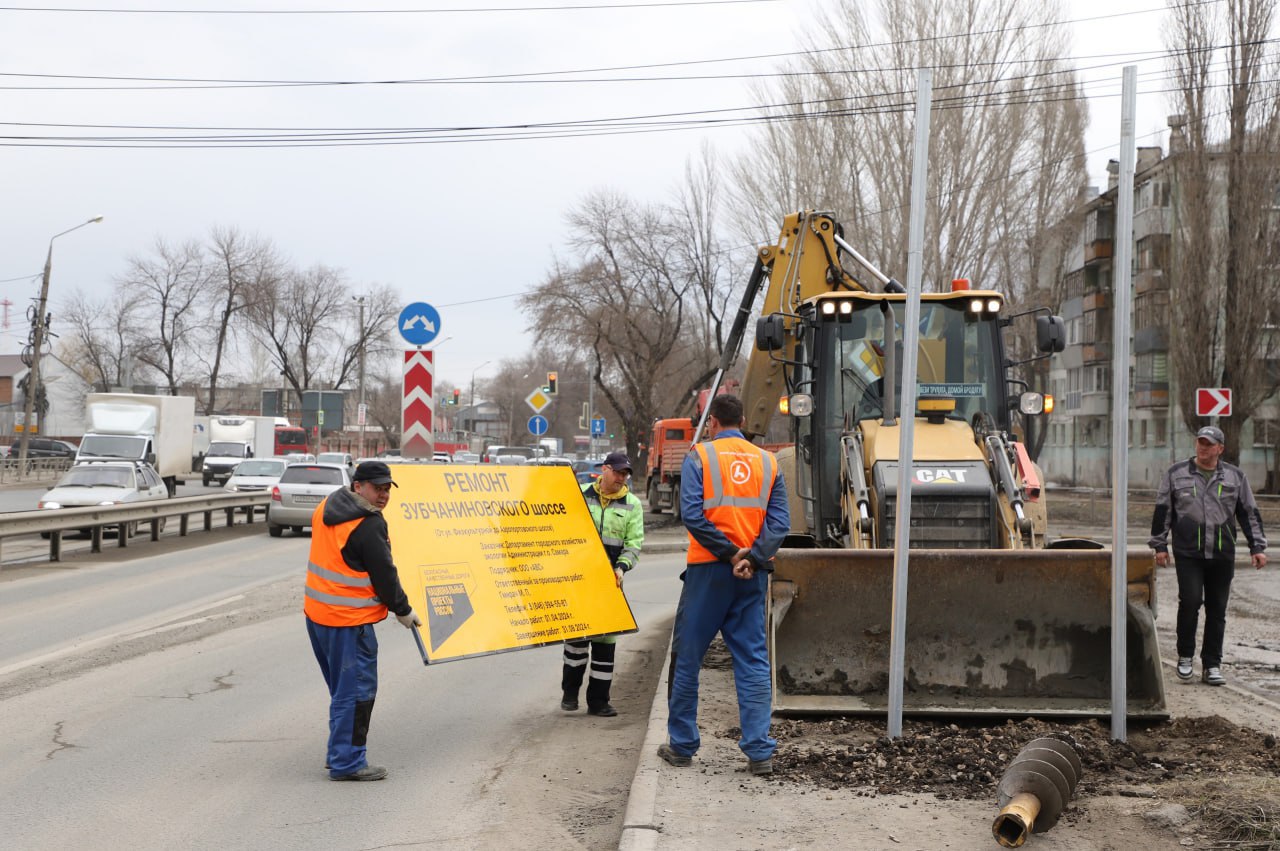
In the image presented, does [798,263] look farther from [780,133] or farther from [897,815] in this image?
[780,133]

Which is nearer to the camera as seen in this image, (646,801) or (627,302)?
(646,801)

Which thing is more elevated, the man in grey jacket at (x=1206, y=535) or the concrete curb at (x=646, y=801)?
the man in grey jacket at (x=1206, y=535)

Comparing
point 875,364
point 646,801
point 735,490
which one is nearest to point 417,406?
point 875,364

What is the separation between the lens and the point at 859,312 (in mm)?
10188

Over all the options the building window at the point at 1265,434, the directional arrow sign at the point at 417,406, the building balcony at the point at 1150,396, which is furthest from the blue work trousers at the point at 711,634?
the building balcony at the point at 1150,396

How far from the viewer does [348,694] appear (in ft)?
22.1

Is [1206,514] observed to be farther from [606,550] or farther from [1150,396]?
[1150,396]

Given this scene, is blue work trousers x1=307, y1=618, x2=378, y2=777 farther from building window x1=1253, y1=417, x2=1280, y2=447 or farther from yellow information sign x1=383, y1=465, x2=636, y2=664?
building window x1=1253, y1=417, x2=1280, y2=447

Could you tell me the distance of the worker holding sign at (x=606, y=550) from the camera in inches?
344

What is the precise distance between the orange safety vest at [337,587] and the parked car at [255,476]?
24360 mm

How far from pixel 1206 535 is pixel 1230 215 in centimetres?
2882

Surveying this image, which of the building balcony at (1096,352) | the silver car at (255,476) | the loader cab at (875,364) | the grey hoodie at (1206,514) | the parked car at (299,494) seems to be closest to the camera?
the grey hoodie at (1206,514)

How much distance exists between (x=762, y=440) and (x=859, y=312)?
3.84 meters

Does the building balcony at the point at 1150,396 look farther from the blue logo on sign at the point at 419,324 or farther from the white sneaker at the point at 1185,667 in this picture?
the white sneaker at the point at 1185,667
